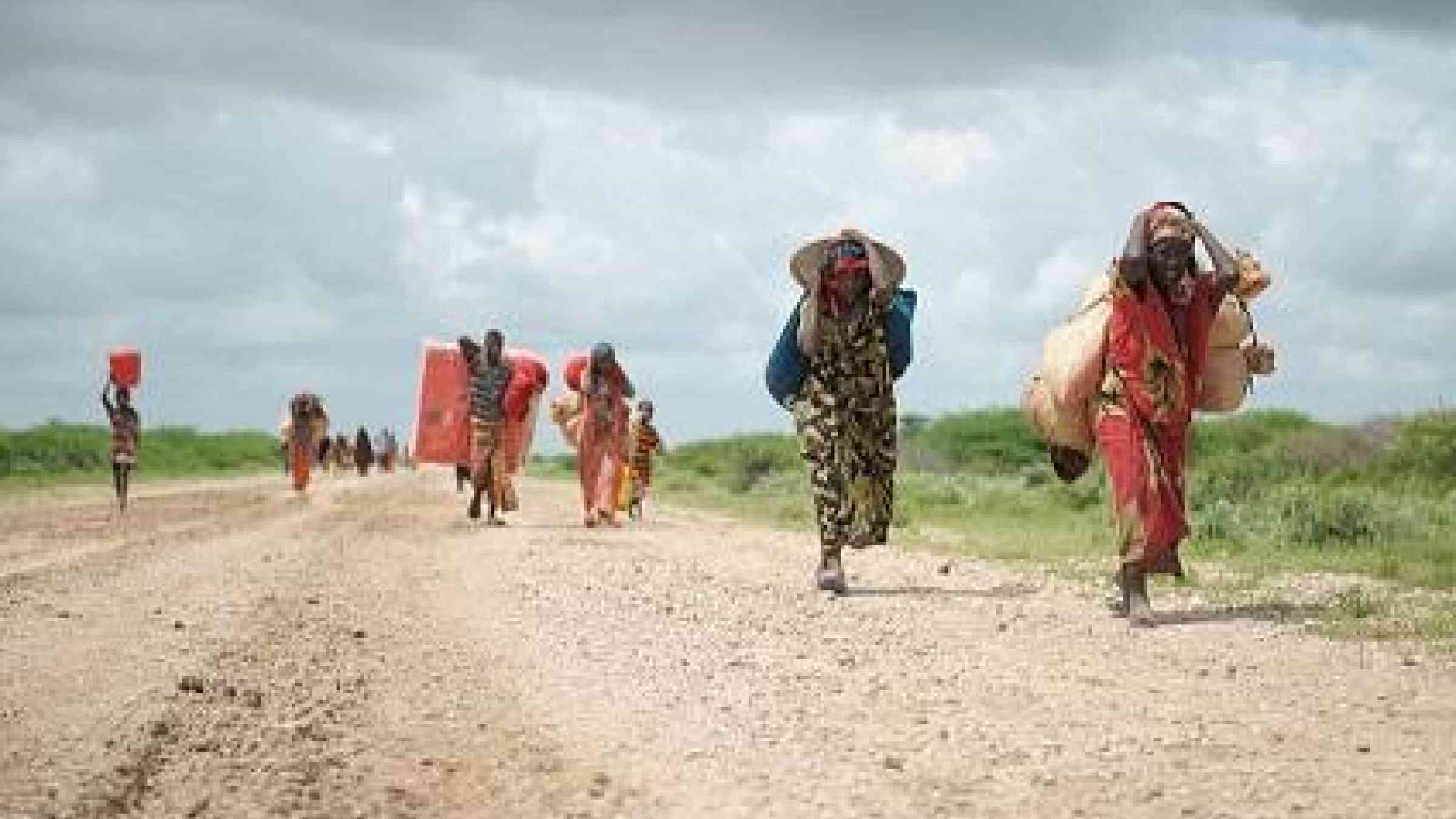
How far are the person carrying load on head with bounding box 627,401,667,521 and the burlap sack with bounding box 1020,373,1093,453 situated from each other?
1527 cm

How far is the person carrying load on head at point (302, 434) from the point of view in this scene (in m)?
37.5

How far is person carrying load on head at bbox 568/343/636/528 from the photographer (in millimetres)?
23734

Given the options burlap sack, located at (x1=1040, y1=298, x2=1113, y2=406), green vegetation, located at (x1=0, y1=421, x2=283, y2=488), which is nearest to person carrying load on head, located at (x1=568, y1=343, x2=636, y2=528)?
burlap sack, located at (x1=1040, y1=298, x2=1113, y2=406)

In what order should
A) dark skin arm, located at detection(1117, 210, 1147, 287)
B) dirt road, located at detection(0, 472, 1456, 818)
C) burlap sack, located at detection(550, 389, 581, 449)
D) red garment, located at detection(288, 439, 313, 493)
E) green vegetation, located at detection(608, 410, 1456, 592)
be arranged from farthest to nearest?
red garment, located at detection(288, 439, 313, 493)
burlap sack, located at detection(550, 389, 581, 449)
green vegetation, located at detection(608, 410, 1456, 592)
dark skin arm, located at detection(1117, 210, 1147, 287)
dirt road, located at detection(0, 472, 1456, 818)

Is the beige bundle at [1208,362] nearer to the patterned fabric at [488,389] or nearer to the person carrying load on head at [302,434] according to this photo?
the patterned fabric at [488,389]

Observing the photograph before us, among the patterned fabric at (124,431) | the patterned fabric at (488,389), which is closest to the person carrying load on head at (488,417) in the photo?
the patterned fabric at (488,389)

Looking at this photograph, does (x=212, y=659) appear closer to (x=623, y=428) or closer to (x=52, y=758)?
(x=52, y=758)

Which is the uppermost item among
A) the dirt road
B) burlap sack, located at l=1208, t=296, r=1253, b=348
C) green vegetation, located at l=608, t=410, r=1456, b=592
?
burlap sack, located at l=1208, t=296, r=1253, b=348

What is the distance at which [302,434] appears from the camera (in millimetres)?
37812

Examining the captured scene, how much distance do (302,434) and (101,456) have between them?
123ft

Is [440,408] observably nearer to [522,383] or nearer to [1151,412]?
[522,383]

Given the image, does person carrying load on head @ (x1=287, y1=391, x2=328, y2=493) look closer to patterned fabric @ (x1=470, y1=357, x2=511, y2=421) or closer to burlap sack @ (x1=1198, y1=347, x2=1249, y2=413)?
patterned fabric @ (x1=470, y1=357, x2=511, y2=421)

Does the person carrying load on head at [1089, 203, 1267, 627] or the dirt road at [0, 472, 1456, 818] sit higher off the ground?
the person carrying load on head at [1089, 203, 1267, 627]

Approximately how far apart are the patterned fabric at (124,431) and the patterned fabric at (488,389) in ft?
21.0
